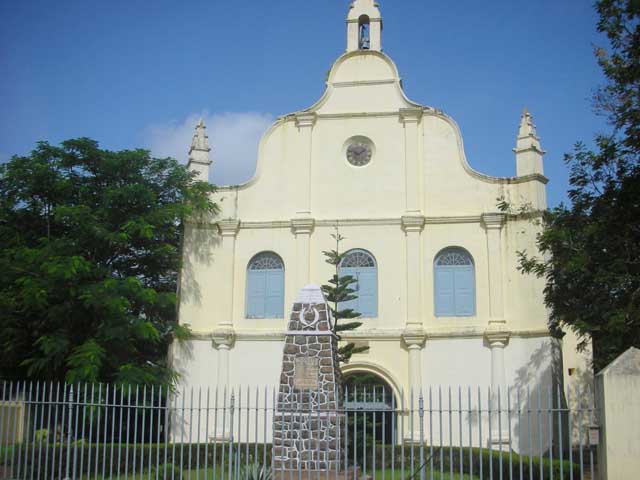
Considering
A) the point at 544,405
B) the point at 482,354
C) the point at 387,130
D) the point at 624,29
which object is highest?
the point at 387,130

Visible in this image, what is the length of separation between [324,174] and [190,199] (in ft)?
12.8

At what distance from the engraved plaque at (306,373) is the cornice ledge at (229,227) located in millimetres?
9483

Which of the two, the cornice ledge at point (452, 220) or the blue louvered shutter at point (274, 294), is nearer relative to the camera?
the cornice ledge at point (452, 220)

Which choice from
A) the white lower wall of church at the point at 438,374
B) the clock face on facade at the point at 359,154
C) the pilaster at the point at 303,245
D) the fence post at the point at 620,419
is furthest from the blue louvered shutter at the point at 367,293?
the fence post at the point at 620,419

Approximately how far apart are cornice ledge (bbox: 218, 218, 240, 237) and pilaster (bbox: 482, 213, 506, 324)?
6.97 meters

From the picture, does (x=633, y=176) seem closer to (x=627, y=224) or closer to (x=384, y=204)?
(x=627, y=224)

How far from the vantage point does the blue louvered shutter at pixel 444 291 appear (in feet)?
67.6

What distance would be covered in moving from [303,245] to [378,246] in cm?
210

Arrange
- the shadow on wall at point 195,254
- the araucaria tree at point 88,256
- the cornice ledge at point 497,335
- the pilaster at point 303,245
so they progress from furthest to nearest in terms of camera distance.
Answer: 1. the shadow on wall at point 195,254
2. the pilaster at point 303,245
3. the cornice ledge at point 497,335
4. the araucaria tree at point 88,256

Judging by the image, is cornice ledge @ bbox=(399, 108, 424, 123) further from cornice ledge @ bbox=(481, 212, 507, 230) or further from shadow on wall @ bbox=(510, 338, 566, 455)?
shadow on wall @ bbox=(510, 338, 566, 455)

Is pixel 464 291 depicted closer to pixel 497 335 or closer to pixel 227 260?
pixel 497 335

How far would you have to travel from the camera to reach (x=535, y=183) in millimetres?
20734

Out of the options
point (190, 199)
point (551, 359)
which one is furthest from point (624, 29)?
point (190, 199)

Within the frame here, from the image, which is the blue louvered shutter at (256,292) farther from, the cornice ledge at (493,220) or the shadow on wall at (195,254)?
the cornice ledge at (493,220)
